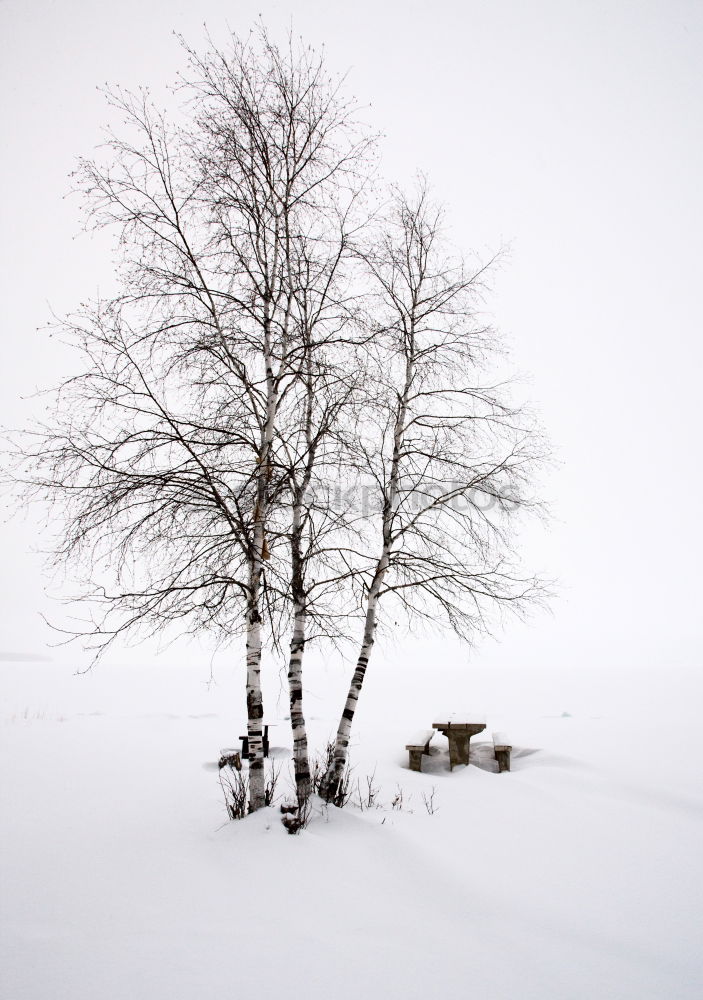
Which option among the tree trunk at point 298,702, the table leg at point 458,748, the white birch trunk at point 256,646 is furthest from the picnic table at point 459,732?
the white birch trunk at point 256,646

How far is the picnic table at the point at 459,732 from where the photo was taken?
985 cm

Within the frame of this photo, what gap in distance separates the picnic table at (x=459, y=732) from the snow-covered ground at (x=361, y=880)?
334 mm

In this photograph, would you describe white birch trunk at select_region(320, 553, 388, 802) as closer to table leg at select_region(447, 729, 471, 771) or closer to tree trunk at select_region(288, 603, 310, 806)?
tree trunk at select_region(288, 603, 310, 806)

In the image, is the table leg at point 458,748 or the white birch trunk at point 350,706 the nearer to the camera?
the white birch trunk at point 350,706

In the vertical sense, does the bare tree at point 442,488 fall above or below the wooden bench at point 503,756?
above

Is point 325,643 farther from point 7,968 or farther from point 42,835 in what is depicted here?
point 7,968

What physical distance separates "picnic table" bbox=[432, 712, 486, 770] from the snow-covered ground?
1.10 feet

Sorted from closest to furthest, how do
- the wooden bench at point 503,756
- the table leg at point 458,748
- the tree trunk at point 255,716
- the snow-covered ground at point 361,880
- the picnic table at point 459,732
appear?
the snow-covered ground at point 361,880 → the tree trunk at point 255,716 → the wooden bench at point 503,756 → the picnic table at point 459,732 → the table leg at point 458,748

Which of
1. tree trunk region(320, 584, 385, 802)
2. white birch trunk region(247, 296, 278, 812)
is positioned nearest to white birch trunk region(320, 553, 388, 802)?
tree trunk region(320, 584, 385, 802)

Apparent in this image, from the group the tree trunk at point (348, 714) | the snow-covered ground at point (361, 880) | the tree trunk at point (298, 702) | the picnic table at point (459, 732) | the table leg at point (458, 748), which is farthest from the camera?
the table leg at point (458, 748)

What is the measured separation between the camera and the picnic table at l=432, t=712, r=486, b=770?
985 cm

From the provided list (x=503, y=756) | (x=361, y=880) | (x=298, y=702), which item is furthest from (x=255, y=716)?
(x=503, y=756)

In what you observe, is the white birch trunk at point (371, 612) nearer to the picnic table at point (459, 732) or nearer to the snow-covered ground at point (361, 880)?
the snow-covered ground at point (361, 880)

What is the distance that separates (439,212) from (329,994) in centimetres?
1000
